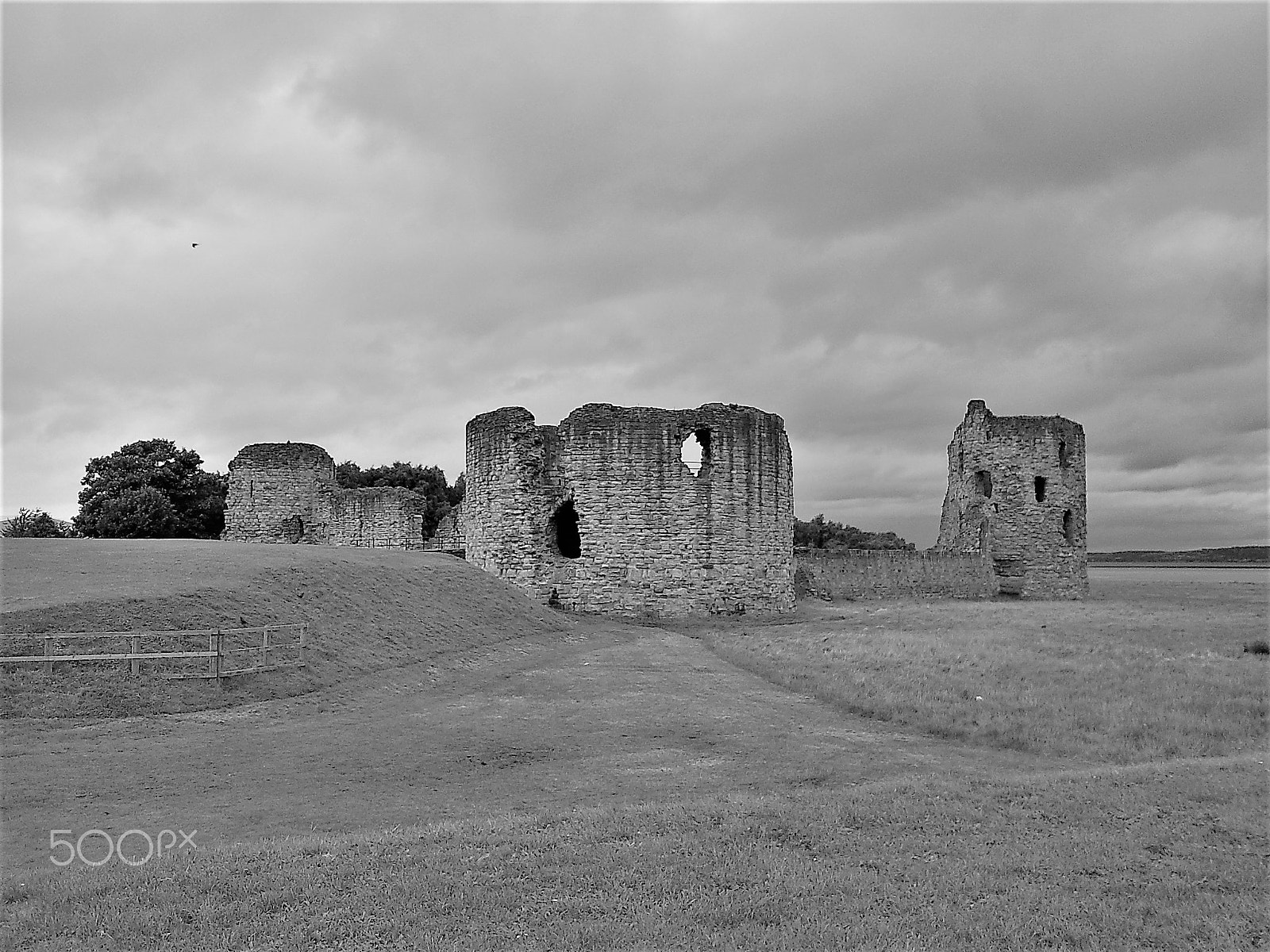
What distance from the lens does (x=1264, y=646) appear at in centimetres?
1648

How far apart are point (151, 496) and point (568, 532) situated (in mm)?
20300

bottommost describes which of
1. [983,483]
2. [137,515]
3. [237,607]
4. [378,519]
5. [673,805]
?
[673,805]

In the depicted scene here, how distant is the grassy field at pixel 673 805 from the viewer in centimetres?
551

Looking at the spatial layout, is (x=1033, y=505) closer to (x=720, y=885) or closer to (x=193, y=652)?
(x=193, y=652)

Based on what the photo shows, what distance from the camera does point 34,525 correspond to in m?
39.0

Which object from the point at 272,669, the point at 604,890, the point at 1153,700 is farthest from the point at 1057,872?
the point at 272,669

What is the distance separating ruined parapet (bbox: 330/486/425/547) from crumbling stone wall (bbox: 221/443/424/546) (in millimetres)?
32

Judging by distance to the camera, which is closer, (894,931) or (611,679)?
(894,931)

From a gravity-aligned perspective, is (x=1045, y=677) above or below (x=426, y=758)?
above

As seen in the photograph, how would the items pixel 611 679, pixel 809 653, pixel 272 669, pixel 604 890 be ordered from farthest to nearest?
pixel 809 653
pixel 611 679
pixel 272 669
pixel 604 890

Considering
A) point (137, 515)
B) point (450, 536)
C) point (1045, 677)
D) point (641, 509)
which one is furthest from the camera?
point (137, 515)

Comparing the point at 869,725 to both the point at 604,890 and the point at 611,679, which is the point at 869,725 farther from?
the point at 604,890

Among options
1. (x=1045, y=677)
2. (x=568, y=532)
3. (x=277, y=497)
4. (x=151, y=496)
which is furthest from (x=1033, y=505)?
(x=151, y=496)

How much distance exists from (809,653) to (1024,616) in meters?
10.3
